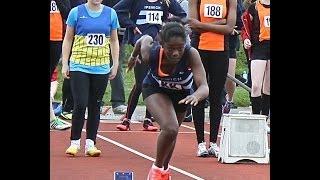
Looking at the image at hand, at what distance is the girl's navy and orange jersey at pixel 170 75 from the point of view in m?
9.35

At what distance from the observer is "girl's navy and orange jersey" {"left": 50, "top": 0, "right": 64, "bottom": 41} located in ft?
43.3

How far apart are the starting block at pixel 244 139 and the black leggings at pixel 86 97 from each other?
139 cm

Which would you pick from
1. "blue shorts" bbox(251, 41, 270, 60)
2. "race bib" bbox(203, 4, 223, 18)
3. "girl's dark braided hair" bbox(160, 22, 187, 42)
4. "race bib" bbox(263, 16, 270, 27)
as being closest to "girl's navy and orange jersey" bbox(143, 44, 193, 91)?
"girl's dark braided hair" bbox(160, 22, 187, 42)

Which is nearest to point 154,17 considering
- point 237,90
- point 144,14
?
point 144,14

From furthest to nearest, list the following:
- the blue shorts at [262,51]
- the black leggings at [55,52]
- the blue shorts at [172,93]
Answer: the black leggings at [55,52] < the blue shorts at [262,51] < the blue shorts at [172,93]

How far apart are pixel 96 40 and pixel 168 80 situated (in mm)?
1973

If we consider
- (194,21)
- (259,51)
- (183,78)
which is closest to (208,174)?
(183,78)

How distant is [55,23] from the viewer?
523 inches

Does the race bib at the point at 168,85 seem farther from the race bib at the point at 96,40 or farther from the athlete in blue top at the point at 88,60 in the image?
the race bib at the point at 96,40

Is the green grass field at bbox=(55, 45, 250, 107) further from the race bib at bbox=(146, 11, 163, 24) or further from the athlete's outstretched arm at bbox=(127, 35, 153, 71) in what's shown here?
the athlete's outstretched arm at bbox=(127, 35, 153, 71)

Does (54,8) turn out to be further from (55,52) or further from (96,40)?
(96,40)

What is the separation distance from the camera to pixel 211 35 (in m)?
11.3

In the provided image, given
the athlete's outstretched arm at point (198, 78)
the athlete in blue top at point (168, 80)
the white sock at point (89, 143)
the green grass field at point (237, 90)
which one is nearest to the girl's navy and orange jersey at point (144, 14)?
the white sock at point (89, 143)
